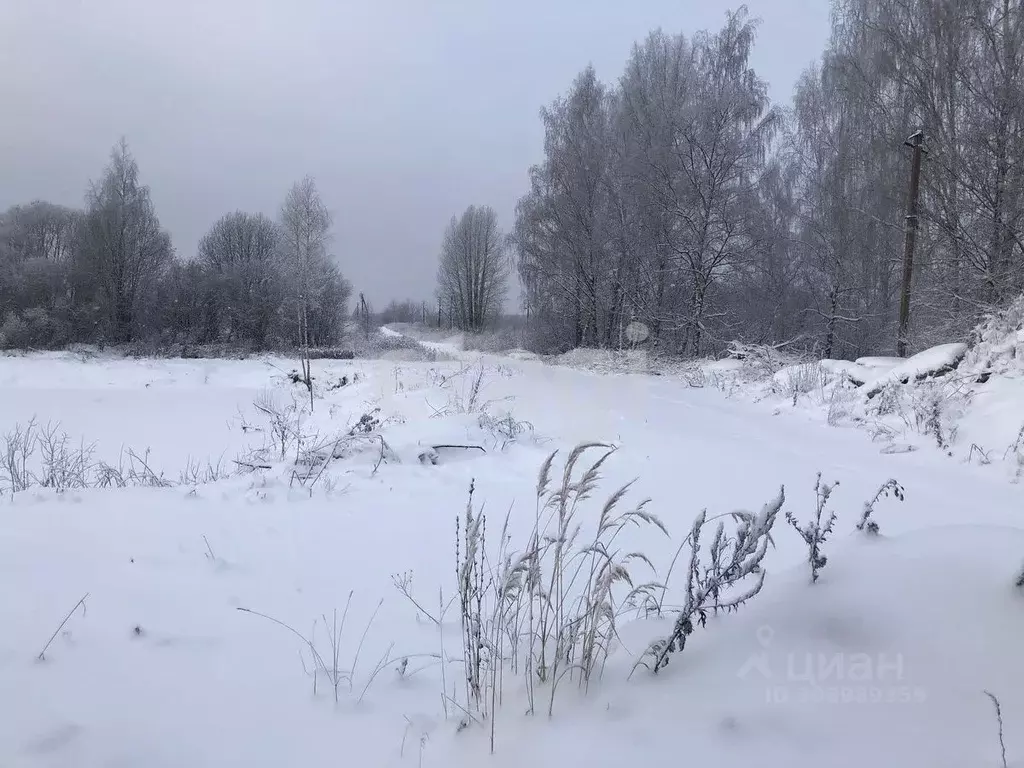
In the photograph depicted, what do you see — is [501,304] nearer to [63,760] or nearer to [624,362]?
[624,362]

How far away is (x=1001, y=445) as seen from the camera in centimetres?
432

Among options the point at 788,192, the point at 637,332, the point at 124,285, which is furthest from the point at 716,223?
the point at 124,285

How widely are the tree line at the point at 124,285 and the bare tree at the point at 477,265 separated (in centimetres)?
1228

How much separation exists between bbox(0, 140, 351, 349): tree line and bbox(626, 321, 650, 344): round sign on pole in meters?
11.5

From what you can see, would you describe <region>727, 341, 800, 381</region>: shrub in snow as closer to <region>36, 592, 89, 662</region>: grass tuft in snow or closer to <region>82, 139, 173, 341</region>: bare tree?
<region>36, 592, 89, 662</region>: grass tuft in snow

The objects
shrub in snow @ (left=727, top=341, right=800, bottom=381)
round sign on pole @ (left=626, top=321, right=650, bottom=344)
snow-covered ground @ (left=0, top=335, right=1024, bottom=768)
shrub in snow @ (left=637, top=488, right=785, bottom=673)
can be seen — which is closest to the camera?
snow-covered ground @ (left=0, top=335, right=1024, bottom=768)

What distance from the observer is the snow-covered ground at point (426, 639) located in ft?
4.03

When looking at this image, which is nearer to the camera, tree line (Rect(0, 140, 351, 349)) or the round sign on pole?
the round sign on pole

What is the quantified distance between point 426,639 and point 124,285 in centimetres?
2853

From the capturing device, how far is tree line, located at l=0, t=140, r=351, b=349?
22.2 m

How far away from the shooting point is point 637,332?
19766mm

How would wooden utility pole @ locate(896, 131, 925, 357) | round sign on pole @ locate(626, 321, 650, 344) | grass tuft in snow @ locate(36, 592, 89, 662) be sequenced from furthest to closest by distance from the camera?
1. round sign on pole @ locate(626, 321, 650, 344)
2. wooden utility pole @ locate(896, 131, 925, 357)
3. grass tuft in snow @ locate(36, 592, 89, 662)

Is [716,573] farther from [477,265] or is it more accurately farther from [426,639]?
[477,265]

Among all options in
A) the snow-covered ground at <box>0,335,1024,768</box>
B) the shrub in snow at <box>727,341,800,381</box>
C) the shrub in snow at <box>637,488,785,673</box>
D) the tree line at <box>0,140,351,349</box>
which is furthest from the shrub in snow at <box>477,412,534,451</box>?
the tree line at <box>0,140,351,349</box>
